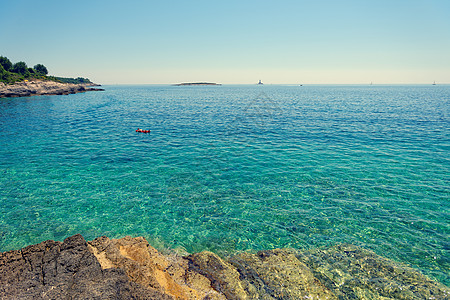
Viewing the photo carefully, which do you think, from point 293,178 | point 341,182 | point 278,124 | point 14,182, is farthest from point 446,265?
point 278,124

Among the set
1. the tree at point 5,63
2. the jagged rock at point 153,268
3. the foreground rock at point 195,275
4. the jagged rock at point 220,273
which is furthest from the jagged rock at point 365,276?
the tree at point 5,63

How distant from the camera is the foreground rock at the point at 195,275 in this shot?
7665 millimetres

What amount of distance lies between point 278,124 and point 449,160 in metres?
28.1

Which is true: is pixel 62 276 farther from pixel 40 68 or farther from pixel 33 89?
pixel 40 68

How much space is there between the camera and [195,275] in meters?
9.92

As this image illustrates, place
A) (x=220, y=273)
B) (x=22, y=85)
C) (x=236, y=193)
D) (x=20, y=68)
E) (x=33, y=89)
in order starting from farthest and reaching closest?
(x=20, y=68)
(x=33, y=89)
(x=22, y=85)
(x=236, y=193)
(x=220, y=273)

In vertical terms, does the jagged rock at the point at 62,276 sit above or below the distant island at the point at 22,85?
below

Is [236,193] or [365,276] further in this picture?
[236,193]

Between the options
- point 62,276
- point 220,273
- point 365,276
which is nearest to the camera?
point 62,276

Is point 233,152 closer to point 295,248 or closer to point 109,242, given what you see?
point 295,248

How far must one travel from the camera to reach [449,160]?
81.9 feet

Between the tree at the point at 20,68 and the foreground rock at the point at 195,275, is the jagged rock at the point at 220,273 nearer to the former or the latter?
the foreground rock at the point at 195,275

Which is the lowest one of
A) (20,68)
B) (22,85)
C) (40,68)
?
(22,85)

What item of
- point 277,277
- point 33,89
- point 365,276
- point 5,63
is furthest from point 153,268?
point 5,63
